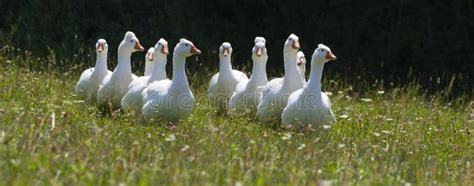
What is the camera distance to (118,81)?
10195 millimetres

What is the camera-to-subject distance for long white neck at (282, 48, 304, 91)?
10.0m

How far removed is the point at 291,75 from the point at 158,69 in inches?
56.9

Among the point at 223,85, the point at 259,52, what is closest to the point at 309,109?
the point at 259,52

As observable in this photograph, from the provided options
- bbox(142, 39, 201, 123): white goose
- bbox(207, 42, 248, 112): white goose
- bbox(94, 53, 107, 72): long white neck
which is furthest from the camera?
bbox(207, 42, 248, 112): white goose

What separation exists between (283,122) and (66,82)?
11.7 feet

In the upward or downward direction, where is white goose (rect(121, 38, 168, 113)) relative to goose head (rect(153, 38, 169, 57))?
downward

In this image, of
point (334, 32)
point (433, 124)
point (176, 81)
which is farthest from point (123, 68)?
point (334, 32)

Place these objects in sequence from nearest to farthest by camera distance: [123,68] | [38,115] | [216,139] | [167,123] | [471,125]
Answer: [216,139] < [38,115] < [167,123] < [123,68] < [471,125]

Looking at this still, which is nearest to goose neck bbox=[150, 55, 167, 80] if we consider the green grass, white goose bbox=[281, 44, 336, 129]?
the green grass

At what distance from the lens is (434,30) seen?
17234 millimetres

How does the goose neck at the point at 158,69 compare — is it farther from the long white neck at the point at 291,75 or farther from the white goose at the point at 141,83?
the long white neck at the point at 291,75

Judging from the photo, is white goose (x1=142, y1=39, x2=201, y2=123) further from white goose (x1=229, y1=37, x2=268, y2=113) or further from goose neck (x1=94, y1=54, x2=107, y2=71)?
goose neck (x1=94, y1=54, x2=107, y2=71)

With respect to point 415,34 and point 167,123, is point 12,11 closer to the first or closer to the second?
point 415,34

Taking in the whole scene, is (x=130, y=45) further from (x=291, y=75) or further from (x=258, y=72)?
(x=291, y=75)
